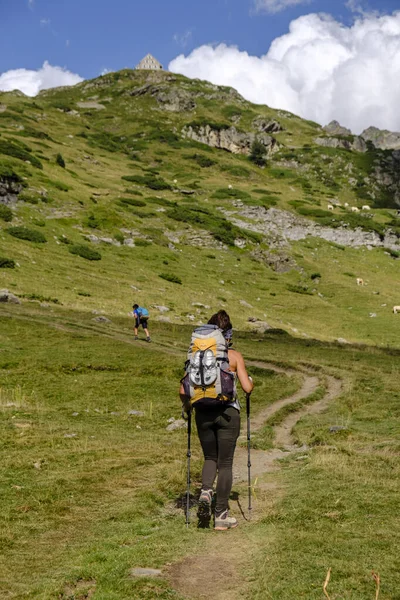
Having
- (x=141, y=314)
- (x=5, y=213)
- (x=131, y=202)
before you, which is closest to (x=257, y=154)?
(x=131, y=202)

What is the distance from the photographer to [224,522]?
8297mm

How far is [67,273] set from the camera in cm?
5069

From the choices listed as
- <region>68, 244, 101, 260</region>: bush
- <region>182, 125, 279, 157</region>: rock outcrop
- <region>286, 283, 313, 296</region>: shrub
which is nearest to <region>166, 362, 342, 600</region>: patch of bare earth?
<region>68, 244, 101, 260</region>: bush

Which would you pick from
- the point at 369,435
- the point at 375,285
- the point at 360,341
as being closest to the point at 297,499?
the point at 369,435

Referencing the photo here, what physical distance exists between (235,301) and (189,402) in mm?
47763

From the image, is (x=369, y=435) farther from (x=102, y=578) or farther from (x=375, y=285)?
(x=375, y=285)

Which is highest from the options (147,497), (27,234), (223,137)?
(223,137)

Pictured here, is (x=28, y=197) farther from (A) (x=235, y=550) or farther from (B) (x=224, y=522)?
(A) (x=235, y=550)

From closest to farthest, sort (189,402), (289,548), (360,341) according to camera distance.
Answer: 1. (289,548)
2. (189,402)
3. (360,341)

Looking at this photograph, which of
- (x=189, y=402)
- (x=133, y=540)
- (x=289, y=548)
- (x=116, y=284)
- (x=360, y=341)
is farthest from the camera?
(x=116, y=284)

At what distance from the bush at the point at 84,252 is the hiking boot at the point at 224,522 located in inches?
2062

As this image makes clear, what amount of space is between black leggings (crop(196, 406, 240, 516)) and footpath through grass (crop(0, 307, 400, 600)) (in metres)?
0.70

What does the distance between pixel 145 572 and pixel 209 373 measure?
3128mm

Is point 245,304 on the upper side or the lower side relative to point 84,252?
lower
